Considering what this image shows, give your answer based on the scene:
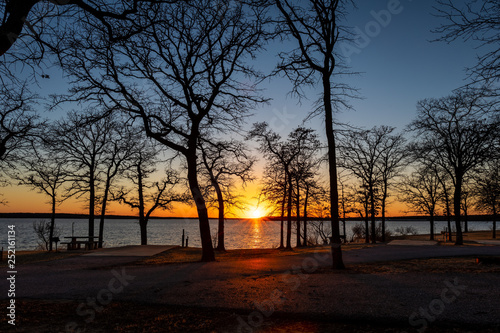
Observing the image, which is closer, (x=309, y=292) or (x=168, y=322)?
(x=168, y=322)

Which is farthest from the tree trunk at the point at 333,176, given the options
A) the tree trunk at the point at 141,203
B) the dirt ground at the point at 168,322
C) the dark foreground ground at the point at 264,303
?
the tree trunk at the point at 141,203

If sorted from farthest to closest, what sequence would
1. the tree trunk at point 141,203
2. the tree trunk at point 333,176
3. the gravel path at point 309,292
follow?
the tree trunk at point 141,203, the tree trunk at point 333,176, the gravel path at point 309,292

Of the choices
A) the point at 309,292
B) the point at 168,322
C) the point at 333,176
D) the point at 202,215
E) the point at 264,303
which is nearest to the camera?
the point at 168,322

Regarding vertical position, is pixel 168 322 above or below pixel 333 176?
below

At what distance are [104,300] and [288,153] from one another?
23.3 m

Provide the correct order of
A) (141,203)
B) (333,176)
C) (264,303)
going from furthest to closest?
(141,203), (333,176), (264,303)

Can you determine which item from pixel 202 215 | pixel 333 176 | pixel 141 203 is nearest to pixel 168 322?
pixel 333 176

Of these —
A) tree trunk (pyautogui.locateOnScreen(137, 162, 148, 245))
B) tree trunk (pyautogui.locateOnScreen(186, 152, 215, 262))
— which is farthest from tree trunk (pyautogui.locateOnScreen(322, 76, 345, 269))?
tree trunk (pyautogui.locateOnScreen(137, 162, 148, 245))

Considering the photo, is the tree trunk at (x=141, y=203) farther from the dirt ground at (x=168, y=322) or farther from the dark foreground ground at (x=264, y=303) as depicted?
the dirt ground at (x=168, y=322)

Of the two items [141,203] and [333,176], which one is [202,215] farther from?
[141,203]

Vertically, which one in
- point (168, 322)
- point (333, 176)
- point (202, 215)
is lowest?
point (168, 322)

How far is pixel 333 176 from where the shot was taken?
11.6 metres

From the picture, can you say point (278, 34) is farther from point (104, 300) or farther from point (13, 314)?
point (13, 314)

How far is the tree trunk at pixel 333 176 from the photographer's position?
11.4 m
